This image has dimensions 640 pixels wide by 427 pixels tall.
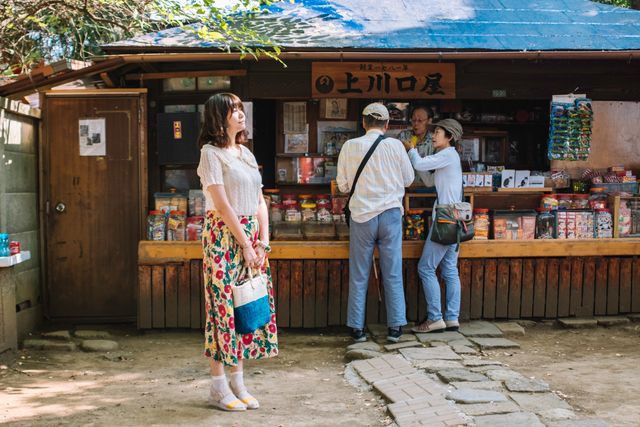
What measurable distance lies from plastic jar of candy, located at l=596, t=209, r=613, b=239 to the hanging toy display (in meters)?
0.62

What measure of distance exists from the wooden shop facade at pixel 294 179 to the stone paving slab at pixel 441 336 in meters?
0.64

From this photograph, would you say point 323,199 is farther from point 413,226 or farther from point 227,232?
point 227,232

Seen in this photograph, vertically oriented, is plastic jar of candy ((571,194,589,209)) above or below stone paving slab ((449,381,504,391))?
above

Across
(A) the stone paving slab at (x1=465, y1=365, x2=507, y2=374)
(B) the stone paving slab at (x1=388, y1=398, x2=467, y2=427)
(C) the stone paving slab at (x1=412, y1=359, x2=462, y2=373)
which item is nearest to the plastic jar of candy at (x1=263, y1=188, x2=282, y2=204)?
(C) the stone paving slab at (x1=412, y1=359, x2=462, y2=373)

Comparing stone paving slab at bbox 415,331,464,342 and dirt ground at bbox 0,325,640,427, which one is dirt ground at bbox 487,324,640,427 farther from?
stone paving slab at bbox 415,331,464,342

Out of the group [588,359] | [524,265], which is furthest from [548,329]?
[588,359]

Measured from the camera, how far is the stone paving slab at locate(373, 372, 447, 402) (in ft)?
16.1

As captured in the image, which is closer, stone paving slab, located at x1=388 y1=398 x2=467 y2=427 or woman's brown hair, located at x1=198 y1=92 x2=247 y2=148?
stone paving slab, located at x1=388 y1=398 x2=467 y2=427

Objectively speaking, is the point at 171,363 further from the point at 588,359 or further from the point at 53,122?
the point at 588,359

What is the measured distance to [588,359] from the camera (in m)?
6.23

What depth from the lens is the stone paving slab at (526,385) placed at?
195 inches

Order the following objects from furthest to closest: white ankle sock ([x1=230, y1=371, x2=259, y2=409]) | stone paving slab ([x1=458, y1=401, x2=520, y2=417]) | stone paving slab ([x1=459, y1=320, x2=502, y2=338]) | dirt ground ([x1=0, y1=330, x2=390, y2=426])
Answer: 1. stone paving slab ([x1=459, y1=320, x2=502, y2=338])
2. white ankle sock ([x1=230, y1=371, x2=259, y2=409])
3. dirt ground ([x1=0, y1=330, x2=390, y2=426])
4. stone paving slab ([x1=458, y1=401, x2=520, y2=417])

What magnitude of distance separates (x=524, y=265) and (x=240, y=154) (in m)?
3.96

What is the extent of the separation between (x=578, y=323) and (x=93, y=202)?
533 cm
